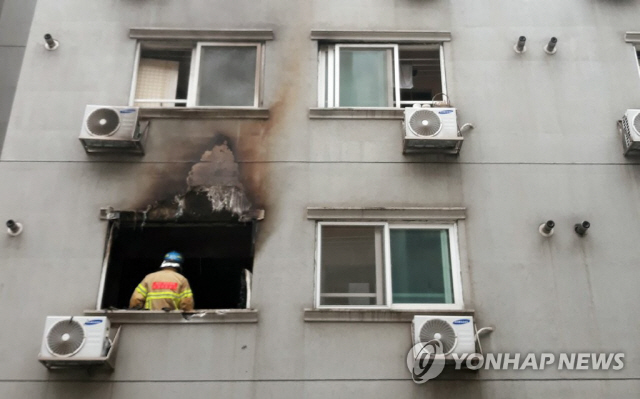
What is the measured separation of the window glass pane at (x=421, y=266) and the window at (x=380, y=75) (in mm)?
2177

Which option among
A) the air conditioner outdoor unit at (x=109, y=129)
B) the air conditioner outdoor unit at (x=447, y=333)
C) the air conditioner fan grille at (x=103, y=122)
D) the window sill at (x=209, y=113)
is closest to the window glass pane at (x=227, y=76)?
the window sill at (x=209, y=113)

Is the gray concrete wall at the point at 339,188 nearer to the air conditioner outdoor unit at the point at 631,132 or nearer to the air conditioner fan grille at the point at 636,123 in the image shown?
the air conditioner outdoor unit at the point at 631,132

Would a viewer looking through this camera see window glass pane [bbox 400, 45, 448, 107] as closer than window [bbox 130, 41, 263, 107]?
No

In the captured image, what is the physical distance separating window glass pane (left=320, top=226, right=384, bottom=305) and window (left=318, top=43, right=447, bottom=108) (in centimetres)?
217

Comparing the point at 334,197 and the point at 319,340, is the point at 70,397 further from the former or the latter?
the point at 334,197

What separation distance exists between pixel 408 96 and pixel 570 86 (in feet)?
8.13

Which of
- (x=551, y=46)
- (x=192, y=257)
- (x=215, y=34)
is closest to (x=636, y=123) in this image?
(x=551, y=46)

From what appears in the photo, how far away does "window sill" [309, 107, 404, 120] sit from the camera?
967 centimetres

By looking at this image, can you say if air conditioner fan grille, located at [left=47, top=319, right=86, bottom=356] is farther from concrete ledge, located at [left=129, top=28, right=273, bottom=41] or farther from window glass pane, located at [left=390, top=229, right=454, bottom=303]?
concrete ledge, located at [left=129, top=28, right=273, bottom=41]

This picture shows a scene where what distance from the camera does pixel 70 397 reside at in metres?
7.83

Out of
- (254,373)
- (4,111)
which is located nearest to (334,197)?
(254,373)

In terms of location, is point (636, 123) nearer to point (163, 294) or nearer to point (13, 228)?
point (163, 294)

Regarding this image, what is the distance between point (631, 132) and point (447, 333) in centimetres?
409

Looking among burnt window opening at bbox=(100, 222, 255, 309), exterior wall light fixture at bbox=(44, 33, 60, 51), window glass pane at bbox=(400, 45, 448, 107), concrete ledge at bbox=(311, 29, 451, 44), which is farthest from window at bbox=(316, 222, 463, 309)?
exterior wall light fixture at bbox=(44, 33, 60, 51)
